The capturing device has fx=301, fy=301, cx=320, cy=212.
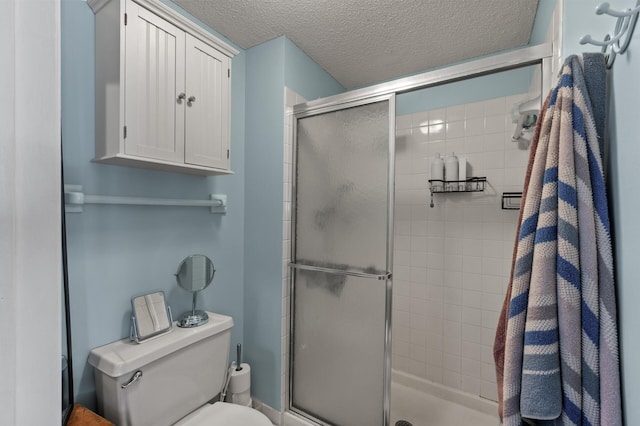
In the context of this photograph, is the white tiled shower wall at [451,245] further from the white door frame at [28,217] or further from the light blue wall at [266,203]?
the white door frame at [28,217]

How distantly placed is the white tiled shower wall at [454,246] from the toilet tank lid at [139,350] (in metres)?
1.51

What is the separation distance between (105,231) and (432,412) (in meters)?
2.22

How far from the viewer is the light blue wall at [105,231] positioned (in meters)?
1.21

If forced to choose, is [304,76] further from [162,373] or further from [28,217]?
[28,217]

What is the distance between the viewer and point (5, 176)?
218mm

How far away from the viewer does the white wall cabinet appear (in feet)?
3.84

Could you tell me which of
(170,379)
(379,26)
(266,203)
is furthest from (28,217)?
(379,26)

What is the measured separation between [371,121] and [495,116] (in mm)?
1017

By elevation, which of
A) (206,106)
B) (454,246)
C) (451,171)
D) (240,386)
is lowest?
(240,386)

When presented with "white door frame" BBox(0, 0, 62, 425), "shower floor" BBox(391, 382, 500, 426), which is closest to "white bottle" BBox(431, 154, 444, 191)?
"shower floor" BBox(391, 382, 500, 426)

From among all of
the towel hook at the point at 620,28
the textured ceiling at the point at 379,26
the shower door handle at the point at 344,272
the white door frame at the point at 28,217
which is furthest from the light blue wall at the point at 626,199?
the textured ceiling at the point at 379,26

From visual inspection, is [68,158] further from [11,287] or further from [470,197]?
[470,197]

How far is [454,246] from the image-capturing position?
2.13m

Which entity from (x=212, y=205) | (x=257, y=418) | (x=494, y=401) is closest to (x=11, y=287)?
(x=257, y=418)
